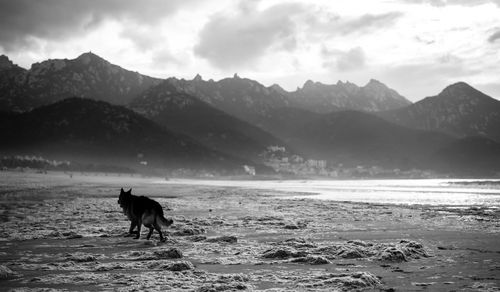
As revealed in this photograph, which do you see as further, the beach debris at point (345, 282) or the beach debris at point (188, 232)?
the beach debris at point (188, 232)

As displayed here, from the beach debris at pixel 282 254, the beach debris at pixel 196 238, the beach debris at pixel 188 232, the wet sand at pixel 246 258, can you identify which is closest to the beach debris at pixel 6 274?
the wet sand at pixel 246 258

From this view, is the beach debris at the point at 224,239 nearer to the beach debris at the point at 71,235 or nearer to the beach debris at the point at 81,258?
the beach debris at the point at 81,258

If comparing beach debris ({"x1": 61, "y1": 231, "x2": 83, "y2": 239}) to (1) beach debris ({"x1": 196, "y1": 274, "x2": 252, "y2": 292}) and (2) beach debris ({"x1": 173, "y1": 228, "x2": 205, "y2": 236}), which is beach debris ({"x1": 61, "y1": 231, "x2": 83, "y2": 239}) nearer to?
(2) beach debris ({"x1": 173, "y1": 228, "x2": 205, "y2": 236})

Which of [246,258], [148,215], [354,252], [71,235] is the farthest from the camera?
[71,235]

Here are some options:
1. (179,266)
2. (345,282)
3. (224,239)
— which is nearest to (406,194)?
(224,239)

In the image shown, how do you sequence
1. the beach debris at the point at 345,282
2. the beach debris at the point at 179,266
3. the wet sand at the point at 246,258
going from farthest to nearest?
the beach debris at the point at 179,266 < the wet sand at the point at 246,258 < the beach debris at the point at 345,282

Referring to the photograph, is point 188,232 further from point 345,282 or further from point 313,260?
point 345,282

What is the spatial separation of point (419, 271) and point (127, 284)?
25.8 ft

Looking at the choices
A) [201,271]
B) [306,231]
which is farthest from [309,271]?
[306,231]

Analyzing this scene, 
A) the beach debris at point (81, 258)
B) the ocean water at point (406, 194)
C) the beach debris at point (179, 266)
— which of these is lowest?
the ocean water at point (406, 194)

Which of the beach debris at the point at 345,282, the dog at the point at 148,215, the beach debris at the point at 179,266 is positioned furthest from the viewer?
the dog at the point at 148,215

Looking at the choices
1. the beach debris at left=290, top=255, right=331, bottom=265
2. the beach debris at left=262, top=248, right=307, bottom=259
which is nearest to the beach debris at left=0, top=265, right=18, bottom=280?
the beach debris at left=262, top=248, right=307, bottom=259

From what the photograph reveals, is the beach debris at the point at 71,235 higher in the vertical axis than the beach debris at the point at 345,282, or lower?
lower

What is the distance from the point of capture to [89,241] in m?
15.5
